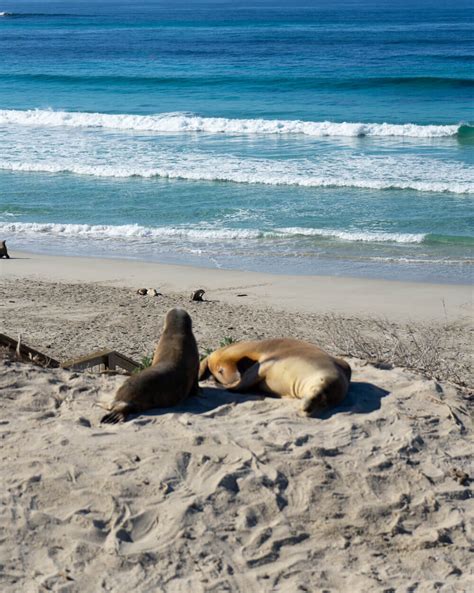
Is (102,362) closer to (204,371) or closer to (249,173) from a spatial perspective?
(204,371)

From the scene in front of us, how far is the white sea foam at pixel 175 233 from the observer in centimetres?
1673

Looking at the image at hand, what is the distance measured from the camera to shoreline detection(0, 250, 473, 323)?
12242 millimetres

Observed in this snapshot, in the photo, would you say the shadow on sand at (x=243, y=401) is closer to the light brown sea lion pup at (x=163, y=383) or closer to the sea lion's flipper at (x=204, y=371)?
the light brown sea lion pup at (x=163, y=383)

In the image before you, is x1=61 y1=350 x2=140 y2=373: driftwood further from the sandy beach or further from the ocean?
the ocean

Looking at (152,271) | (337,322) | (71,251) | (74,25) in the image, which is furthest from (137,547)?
(74,25)

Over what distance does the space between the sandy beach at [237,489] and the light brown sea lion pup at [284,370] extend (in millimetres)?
98

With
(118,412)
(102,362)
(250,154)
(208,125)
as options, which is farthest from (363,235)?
(208,125)

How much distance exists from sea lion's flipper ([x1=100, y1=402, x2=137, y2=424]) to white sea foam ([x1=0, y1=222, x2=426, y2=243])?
10954 millimetres

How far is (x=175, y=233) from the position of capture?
57.1ft

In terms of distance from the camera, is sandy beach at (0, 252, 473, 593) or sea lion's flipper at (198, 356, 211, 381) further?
sea lion's flipper at (198, 356, 211, 381)

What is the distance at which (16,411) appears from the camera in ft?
20.0

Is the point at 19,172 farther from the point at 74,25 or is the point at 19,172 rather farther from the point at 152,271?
the point at 74,25

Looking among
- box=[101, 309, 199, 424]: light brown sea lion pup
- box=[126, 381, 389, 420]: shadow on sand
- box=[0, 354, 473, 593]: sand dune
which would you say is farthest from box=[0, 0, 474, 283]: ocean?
box=[0, 354, 473, 593]: sand dune

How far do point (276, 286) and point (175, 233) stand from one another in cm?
448
